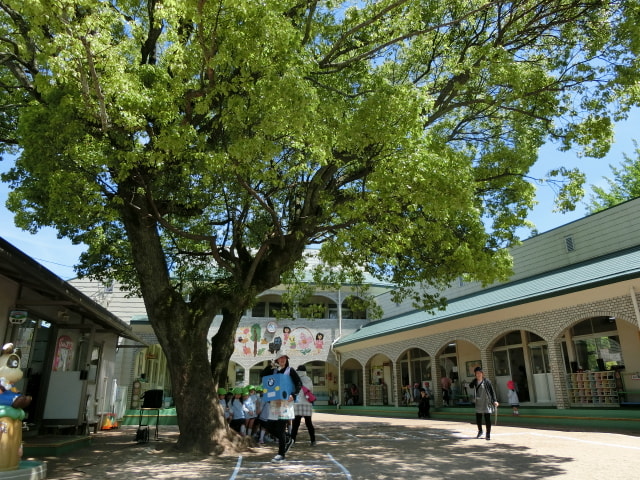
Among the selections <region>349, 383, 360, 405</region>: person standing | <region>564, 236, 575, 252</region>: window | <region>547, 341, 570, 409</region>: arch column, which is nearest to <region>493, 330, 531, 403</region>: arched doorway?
<region>547, 341, 570, 409</region>: arch column

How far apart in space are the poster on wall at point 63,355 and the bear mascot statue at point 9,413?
6.46 m

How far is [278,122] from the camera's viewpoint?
7324 mm

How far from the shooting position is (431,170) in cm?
785

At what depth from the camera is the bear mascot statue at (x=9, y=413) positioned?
5.87 metres

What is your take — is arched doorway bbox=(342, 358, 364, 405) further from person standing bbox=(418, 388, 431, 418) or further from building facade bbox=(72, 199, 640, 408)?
person standing bbox=(418, 388, 431, 418)

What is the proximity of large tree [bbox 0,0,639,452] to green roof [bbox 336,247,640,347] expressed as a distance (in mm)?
3503

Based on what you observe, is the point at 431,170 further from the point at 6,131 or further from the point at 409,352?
the point at 409,352

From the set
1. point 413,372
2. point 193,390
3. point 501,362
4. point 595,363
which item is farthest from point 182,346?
point 413,372

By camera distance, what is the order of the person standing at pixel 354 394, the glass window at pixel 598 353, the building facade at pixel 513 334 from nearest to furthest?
the building facade at pixel 513 334 < the glass window at pixel 598 353 < the person standing at pixel 354 394

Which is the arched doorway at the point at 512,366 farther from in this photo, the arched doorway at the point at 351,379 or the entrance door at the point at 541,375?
the arched doorway at the point at 351,379

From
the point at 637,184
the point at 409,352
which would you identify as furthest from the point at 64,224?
the point at 637,184

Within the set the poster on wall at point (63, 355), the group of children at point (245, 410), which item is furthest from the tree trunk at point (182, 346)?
the poster on wall at point (63, 355)

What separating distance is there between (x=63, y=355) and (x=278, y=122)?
31.3 feet

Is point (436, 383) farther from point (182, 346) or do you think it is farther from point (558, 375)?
point (182, 346)
